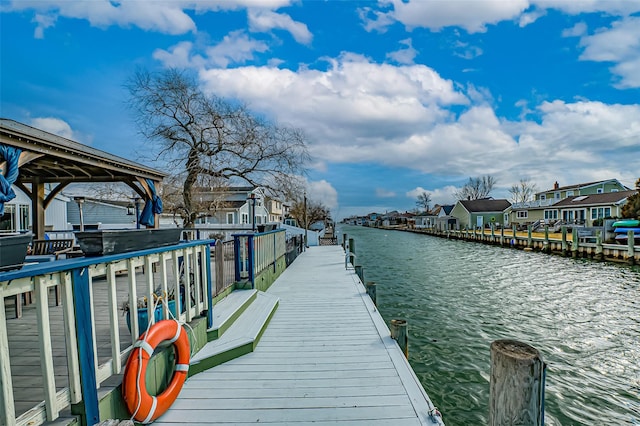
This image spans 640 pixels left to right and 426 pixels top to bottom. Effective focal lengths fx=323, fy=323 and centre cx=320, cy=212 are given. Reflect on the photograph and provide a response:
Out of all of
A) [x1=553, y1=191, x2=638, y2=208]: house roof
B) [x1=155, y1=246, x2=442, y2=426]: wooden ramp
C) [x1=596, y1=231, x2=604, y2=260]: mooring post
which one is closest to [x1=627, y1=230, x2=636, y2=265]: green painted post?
[x1=596, y1=231, x2=604, y2=260]: mooring post

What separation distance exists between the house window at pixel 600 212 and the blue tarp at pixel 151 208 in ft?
121

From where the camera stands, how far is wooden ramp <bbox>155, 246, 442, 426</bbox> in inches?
112

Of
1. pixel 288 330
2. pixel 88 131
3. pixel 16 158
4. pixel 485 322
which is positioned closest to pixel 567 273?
pixel 485 322

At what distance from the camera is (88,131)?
14406mm

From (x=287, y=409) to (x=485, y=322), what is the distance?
265 inches

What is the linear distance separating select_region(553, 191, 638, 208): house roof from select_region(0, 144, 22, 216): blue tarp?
36981 mm

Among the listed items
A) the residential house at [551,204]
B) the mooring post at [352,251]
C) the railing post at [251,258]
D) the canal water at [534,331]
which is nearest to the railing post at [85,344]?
the canal water at [534,331]

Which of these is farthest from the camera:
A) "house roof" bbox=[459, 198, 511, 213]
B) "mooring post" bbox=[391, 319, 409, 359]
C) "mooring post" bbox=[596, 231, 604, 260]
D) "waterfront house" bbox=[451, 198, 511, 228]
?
"house roof" bbox=[459, 198, 511, 213]

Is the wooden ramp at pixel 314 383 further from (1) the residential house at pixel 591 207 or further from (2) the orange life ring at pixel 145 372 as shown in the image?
(1) the residential house at pixel 591 207

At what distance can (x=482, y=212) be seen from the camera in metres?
46.4

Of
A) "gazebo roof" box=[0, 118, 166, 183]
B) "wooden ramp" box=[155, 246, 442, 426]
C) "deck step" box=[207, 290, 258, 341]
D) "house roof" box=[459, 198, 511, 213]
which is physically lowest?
"wooden ramp" box=[155, 246, 442, 426]

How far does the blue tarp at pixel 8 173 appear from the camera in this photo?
138 inches

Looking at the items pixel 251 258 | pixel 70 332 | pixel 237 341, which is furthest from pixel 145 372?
pixel 251 258

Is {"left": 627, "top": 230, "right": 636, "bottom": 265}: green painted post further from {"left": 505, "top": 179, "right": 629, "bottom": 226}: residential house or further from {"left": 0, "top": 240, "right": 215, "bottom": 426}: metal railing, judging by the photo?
{"left": 0, "top": 240, "right": 215, "bottom": 426}: metal railing
